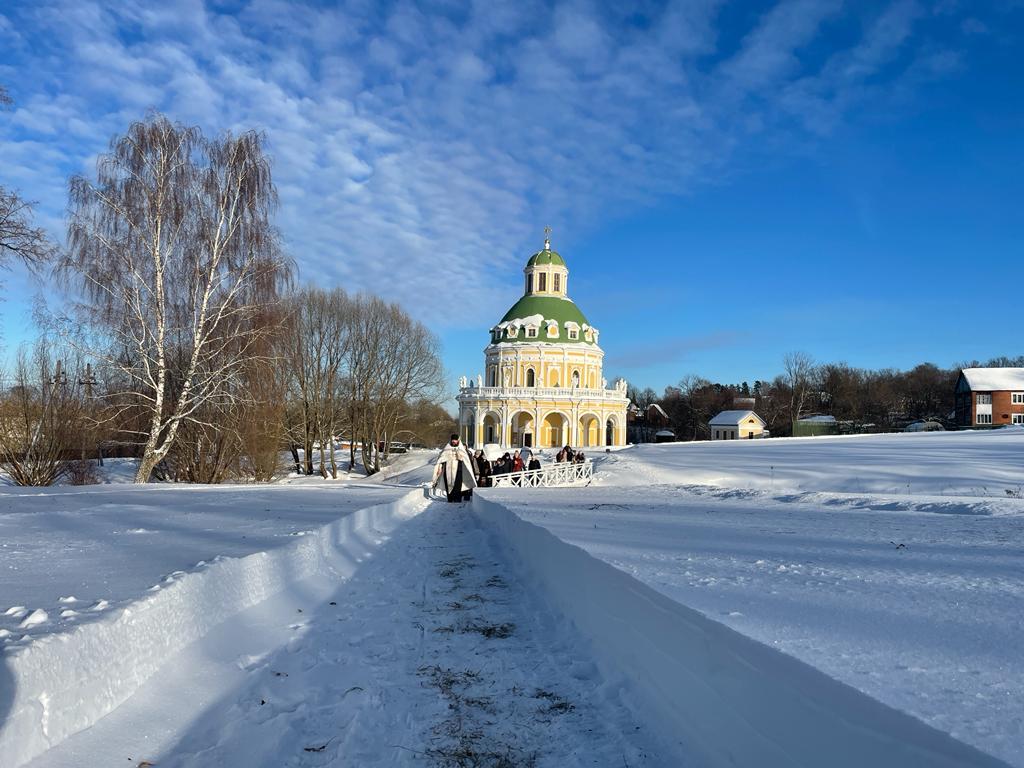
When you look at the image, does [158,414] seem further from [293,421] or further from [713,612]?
[293,421]

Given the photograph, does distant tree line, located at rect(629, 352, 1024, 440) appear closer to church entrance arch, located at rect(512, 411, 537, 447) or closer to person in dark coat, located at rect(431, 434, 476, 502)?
church entrance arch, located at rect(512, 411, 537, 447)

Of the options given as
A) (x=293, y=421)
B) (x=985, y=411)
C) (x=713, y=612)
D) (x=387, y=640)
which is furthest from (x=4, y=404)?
(x=985, y=411)

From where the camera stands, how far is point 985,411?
2677 inches

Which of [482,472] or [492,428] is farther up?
[492,428]

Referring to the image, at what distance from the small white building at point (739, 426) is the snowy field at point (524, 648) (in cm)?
7213

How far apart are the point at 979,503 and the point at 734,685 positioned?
1171 centimetres

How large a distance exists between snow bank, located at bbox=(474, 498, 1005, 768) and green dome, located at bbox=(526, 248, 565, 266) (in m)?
66.4

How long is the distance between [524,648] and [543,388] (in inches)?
2205

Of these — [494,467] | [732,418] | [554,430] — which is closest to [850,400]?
[732,418]

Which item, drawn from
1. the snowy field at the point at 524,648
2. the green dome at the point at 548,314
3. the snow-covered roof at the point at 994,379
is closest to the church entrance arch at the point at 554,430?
the green dome at the point at 548,314

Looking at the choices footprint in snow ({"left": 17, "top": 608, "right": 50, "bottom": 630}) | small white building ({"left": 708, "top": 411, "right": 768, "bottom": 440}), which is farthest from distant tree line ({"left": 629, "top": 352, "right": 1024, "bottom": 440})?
footprint in snow ({"left": 17, "top": 608, "right": 50, "bottom": 630})

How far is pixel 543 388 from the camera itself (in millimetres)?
61219

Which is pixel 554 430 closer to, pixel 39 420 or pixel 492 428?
pixel 492 428

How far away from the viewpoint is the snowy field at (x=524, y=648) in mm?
2820
